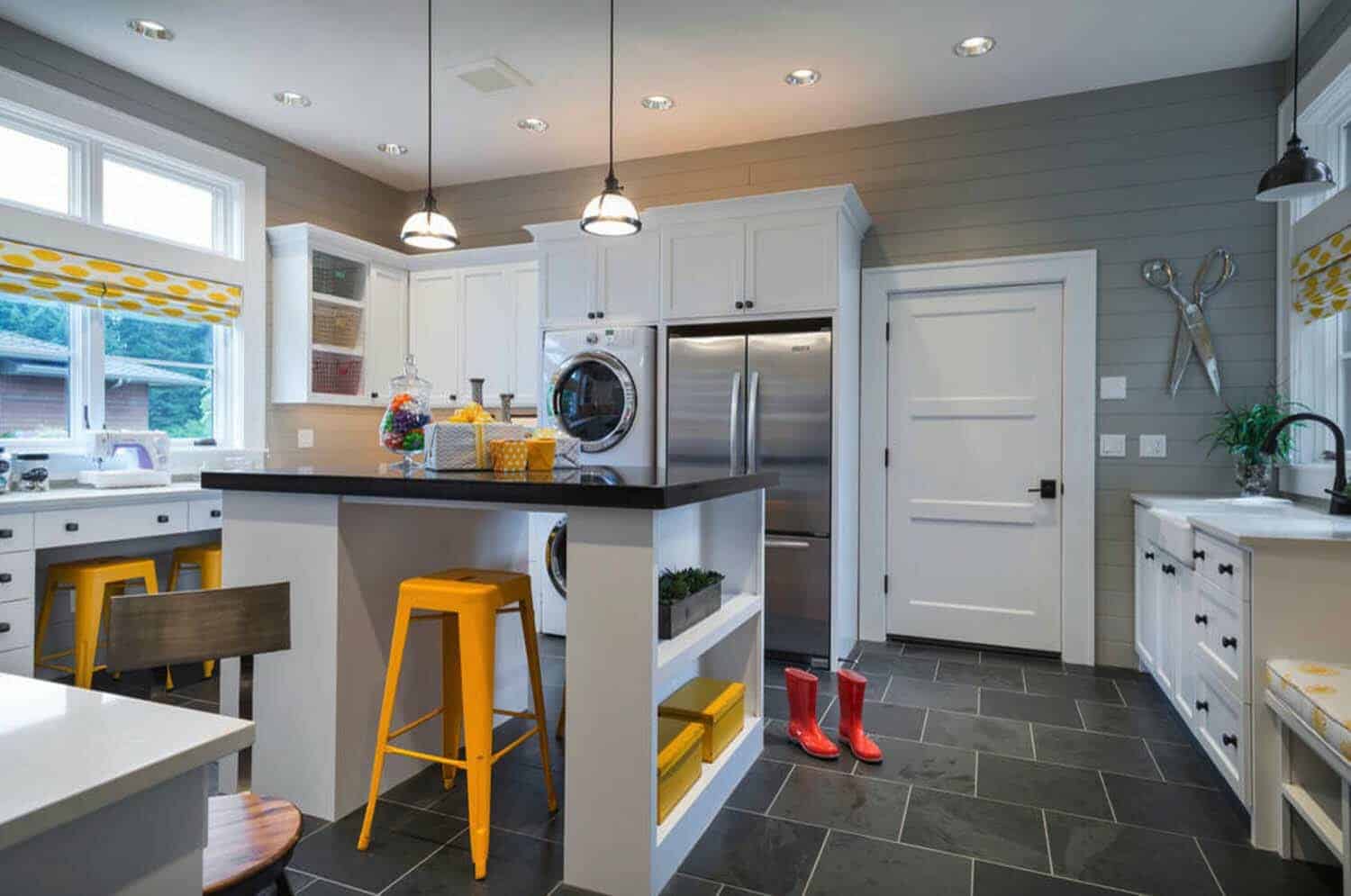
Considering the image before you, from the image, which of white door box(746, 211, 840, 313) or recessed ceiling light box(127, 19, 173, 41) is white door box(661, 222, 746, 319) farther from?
recessed ceiling light box(127, 19, 173, 41)

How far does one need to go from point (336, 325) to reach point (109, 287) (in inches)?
49.9

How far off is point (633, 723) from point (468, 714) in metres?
→ 0.47

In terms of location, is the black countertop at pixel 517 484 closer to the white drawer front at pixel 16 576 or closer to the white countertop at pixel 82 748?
the white countertop at pixel 82 748

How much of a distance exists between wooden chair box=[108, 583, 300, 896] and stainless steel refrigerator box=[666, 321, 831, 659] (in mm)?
2579

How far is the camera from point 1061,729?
119 inches

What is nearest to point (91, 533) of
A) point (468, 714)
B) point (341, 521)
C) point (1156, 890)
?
point (341, 521)

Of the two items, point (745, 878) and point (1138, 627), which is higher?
point (1138, 627)

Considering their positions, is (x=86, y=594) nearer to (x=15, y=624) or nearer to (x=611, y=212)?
(x=15, y=624)

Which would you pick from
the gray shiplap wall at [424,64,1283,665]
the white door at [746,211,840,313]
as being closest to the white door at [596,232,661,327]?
the white door at [746,211,840,313]

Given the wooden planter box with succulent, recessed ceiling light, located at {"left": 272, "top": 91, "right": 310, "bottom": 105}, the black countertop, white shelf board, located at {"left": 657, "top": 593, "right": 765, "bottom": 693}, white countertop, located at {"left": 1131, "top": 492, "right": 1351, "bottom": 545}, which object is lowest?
white shelf board, located at {"left": 657, "top": 593, "right": 765, "bottom": 693}

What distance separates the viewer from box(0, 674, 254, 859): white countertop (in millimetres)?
611

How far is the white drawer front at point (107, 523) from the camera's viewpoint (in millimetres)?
3074

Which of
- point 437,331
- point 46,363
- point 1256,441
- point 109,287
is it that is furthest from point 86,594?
point 1256,441

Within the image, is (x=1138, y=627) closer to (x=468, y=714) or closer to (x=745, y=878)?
(x=745, y=878)
